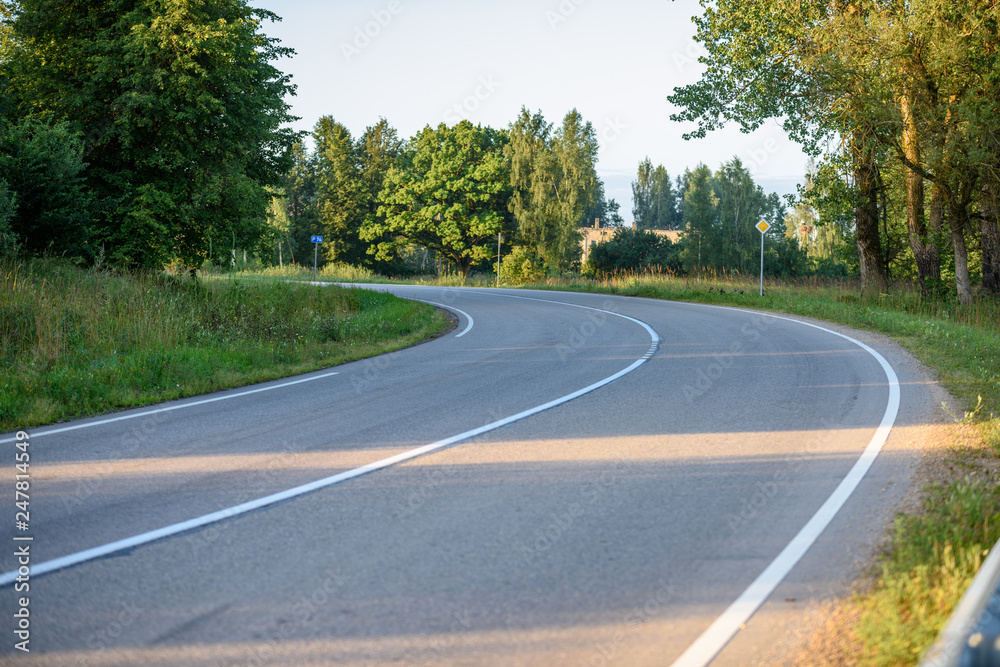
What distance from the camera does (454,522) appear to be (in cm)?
500

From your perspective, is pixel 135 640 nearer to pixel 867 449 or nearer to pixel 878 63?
pixel 867 449

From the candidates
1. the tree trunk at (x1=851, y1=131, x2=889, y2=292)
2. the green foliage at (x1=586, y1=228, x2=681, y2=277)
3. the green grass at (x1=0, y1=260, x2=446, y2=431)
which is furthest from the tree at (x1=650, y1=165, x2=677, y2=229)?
the green grass at (x1=0, y1=260, x2=446, y2=431)

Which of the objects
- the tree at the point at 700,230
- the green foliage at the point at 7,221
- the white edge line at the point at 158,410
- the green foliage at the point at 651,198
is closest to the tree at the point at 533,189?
the tree at the point at 700,230

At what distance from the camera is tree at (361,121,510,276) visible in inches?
2579

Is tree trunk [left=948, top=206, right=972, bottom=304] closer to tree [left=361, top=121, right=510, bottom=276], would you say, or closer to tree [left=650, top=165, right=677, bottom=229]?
tree [left=361, top=121, right=510, bottom=276]

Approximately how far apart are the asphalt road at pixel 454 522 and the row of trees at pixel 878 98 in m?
15.6

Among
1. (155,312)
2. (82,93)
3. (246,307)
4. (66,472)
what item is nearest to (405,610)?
(66,472)

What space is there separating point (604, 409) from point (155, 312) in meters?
8.74

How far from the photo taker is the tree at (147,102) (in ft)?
63.8

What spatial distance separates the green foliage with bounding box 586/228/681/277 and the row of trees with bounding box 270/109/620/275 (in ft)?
10.5

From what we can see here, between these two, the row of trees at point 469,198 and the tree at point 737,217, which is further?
the row of trees at point 469,198

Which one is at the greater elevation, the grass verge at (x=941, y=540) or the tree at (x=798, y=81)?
the tree at (x=798, y=81)

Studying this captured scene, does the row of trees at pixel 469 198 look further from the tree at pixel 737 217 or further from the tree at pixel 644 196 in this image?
the tree at pixel 644 196

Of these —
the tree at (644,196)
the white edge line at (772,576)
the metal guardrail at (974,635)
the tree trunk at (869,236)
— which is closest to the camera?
the metal guardrail at (974,635)
